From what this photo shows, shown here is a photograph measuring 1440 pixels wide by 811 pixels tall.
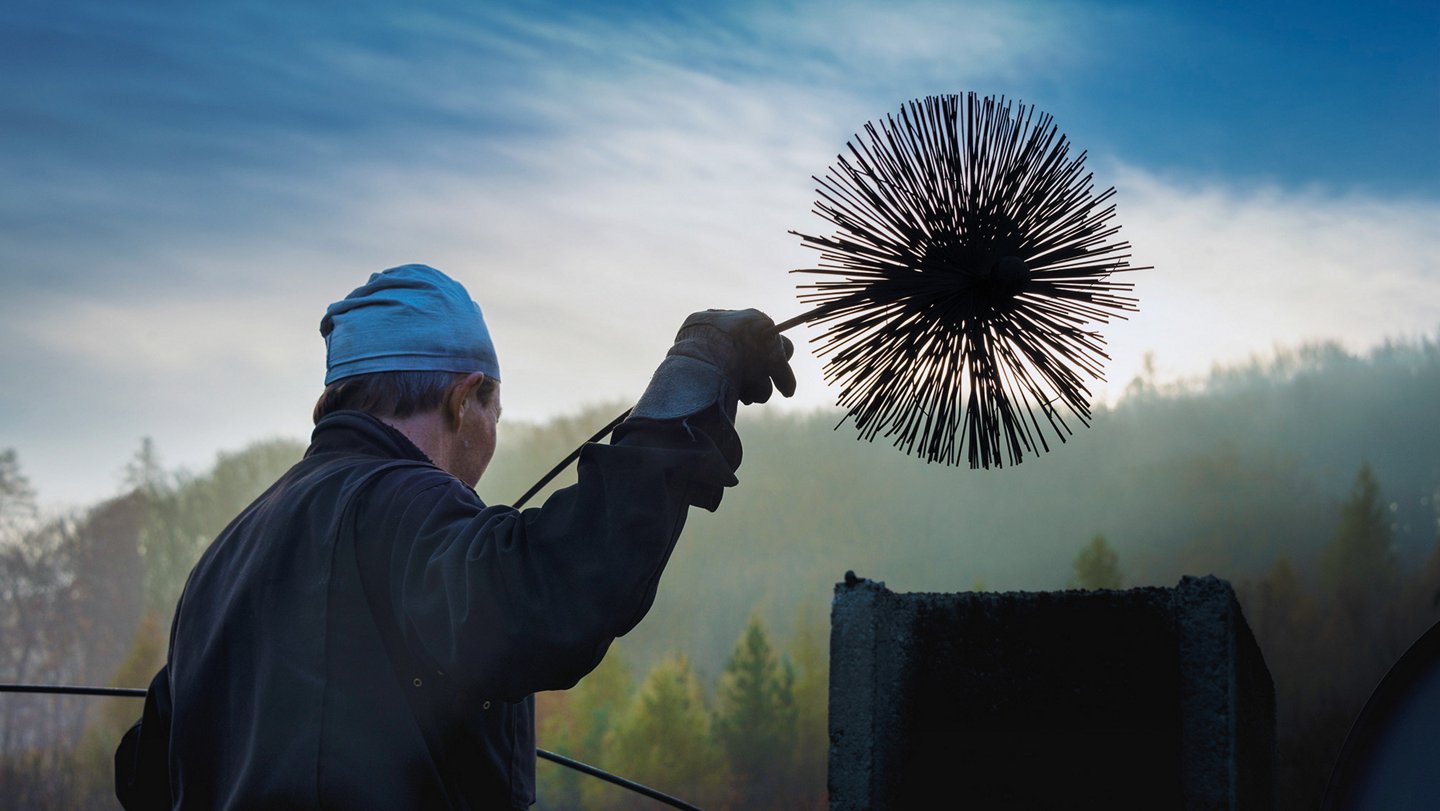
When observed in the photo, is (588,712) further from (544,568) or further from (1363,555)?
(544,568)

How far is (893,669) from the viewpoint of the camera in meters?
2.45

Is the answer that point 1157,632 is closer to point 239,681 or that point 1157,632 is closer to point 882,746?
point 882,746

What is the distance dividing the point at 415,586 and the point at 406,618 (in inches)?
2.3

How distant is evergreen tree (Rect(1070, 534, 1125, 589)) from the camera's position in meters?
46.3

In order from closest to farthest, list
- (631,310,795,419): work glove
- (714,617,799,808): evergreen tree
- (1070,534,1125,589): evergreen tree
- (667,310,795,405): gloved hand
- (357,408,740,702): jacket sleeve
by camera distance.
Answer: (357,408,740,702): jacket sleeve → (631,310,795,419): work glove → (667,310,795,405): gloved hand → (714,617,799,808): evergreen tree → (1070,534,1125,589): evergreen tree

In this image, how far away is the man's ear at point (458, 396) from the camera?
79.7 inches

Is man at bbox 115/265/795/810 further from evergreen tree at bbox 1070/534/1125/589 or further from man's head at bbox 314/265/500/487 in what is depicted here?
evergreen tree at bbox 1070/534/1125/589

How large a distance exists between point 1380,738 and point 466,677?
1.89 meters

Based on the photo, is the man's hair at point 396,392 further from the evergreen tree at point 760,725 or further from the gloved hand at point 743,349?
the evergreen tree at point 760,725

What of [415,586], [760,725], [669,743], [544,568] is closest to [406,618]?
[415,586]

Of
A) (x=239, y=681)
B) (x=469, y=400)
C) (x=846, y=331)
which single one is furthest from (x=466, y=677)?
(x=846, y=331)

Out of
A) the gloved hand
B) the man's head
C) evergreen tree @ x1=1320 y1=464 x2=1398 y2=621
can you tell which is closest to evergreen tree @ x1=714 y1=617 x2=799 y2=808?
evergreen tree @ x1=1320 y1=464 x2=1398 y2=621

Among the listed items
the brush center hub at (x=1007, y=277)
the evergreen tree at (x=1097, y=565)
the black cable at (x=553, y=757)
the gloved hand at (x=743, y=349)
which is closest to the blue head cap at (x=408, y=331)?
the gloved hand at (x=743, y=349)

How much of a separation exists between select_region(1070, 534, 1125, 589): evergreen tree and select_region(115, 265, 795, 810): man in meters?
46.2
